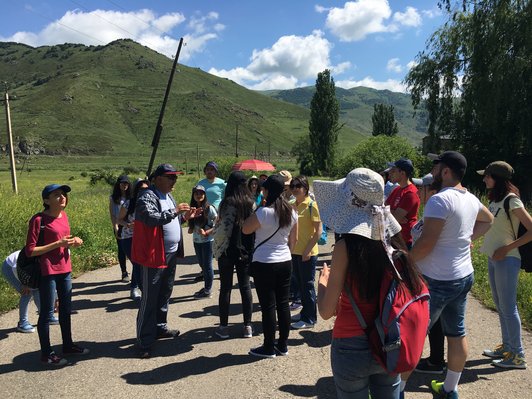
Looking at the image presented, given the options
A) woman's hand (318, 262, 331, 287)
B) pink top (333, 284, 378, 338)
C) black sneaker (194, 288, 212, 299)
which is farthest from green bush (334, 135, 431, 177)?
pink top (333, 284, 378, 338)

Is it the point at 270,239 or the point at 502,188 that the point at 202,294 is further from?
the point at 502,188

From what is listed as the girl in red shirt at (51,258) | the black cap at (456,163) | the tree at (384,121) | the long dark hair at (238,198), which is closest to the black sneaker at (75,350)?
the girl in red shirt at (51,258)

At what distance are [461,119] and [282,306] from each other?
17.6 metres

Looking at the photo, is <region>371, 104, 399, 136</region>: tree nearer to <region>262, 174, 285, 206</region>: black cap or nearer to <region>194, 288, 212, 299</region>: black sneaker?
<region>194, 288, 212, 299</region>: black sneaker

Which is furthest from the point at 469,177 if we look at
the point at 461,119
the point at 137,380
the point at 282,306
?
the point at 137,380

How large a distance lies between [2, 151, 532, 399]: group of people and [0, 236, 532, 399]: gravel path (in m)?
0.19

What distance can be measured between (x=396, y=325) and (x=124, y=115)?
484ft

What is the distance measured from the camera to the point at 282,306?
4.30 metres

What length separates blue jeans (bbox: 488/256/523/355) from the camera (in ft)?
12.6

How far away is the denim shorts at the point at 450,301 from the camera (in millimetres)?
3146

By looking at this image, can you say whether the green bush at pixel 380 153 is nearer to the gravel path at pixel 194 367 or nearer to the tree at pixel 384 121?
the gravel path at pixel 194 367

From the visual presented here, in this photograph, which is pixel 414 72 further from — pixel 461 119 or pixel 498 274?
pixel 498 274

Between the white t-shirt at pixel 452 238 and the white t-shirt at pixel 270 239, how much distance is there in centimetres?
147

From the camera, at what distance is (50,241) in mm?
4160
